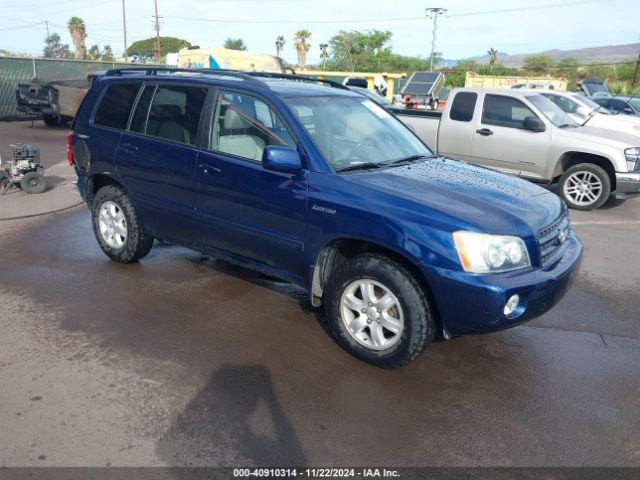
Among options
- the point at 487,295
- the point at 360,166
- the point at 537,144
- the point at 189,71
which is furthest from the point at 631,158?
the point at 189,71

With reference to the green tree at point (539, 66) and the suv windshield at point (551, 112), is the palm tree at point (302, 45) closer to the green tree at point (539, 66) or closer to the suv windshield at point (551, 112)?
the green tree at point (539, 66)

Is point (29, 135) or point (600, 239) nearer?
point (600, 239)

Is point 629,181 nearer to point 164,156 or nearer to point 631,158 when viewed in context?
point 631,158

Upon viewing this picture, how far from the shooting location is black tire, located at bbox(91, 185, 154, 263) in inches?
206

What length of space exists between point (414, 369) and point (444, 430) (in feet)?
2.25

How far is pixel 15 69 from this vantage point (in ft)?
65.4

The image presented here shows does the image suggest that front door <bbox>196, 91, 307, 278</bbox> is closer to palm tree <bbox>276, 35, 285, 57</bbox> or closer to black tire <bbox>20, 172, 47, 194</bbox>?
black tire <bbox>20, 172, 47, 194</bbox>

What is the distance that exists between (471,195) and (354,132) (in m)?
1.18

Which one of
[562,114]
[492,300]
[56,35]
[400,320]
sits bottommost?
[400,320]

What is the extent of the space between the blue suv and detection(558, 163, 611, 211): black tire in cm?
499

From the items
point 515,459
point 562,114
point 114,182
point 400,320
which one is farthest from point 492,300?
point 562,114

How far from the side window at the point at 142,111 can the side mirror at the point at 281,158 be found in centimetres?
172

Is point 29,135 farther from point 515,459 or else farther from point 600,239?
point 515,459

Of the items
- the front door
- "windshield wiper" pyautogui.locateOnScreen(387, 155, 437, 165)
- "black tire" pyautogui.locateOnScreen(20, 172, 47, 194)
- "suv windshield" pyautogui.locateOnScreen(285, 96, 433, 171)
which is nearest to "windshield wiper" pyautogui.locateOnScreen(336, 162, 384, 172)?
"suv windshield" pyautogui.locateOnScreen(285, 96, 433, 171)
